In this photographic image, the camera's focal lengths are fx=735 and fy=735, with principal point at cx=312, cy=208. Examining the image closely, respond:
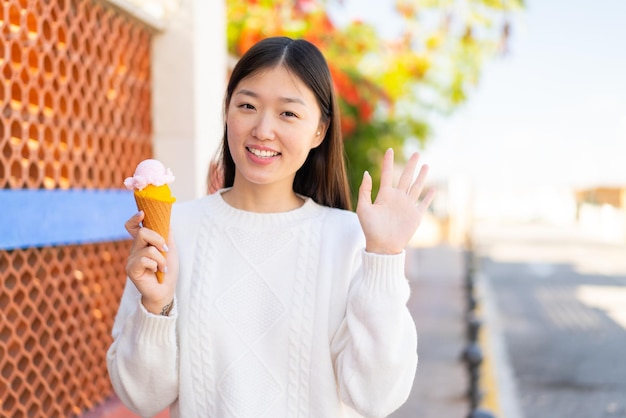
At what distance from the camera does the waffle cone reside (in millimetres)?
1732

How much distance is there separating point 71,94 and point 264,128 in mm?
1907

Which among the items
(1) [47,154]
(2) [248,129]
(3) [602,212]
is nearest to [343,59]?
(1) [47,154]

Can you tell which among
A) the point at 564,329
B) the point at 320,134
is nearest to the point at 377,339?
the point at 320,134

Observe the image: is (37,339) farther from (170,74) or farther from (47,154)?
(170,74)

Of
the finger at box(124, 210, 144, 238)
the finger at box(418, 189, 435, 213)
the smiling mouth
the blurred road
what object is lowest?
the blurred road

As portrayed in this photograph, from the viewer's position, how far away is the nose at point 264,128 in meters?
1.81

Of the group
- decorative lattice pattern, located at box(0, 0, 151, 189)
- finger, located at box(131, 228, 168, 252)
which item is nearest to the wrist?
finger, located at box(131, 228, 168, 252)

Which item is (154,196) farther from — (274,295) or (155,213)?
(274,295)

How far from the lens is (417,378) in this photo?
6832 mm

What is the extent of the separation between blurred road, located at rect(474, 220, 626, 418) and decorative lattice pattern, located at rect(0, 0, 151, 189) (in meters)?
4.12

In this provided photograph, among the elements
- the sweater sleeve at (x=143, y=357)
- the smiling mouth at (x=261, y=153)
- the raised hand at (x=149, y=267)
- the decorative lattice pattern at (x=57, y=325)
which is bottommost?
the decorative lattice pattern at (x=57, y=325)

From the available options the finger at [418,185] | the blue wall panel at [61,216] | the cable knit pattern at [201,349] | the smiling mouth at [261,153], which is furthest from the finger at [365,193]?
the blue wall panel at [61,216]

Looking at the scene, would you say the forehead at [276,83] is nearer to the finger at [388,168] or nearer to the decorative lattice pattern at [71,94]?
the finger at [388,168]

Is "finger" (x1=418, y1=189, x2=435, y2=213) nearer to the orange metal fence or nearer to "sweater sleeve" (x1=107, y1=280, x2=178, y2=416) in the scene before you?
"sweater sleeve" (x1=107, y1=280, x2=178, y2=416)
